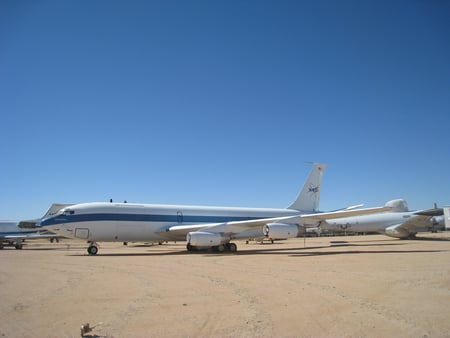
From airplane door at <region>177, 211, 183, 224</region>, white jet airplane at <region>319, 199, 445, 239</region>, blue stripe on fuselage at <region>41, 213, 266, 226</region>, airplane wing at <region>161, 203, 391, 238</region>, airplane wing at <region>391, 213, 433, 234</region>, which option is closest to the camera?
blue stripe on fuselage at <region>41, 213, 266, 226</region>

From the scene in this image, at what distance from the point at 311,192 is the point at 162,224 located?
15.5 m

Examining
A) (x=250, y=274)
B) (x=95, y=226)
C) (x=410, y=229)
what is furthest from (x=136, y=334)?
(x=410, y=229)

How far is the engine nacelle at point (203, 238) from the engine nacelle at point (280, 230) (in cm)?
357

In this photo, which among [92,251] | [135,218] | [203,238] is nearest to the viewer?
[203,238]

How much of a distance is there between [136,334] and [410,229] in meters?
43.1

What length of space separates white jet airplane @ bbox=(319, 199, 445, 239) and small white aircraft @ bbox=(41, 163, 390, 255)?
15.3 m

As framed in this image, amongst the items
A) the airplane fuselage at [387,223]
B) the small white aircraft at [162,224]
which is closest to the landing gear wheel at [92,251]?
the small white aircraft at [162,224]

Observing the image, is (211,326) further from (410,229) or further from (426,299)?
(410,229)

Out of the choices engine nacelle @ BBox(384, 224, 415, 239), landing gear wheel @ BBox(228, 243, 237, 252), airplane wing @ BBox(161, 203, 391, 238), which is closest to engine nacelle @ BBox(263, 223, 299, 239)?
airplane wing @ BBox(161, 203, 391, 238)

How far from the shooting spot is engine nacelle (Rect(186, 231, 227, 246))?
24547 millimetres

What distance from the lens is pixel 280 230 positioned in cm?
2530

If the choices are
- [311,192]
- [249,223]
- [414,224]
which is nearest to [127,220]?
[249,223]

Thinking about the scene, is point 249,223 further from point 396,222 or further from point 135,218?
point 396,222

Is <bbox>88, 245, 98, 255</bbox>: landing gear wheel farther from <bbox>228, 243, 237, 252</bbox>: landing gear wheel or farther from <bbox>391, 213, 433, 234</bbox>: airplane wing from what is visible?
<bbox>391, 213, 433, 234</bbox>: airplane wing
